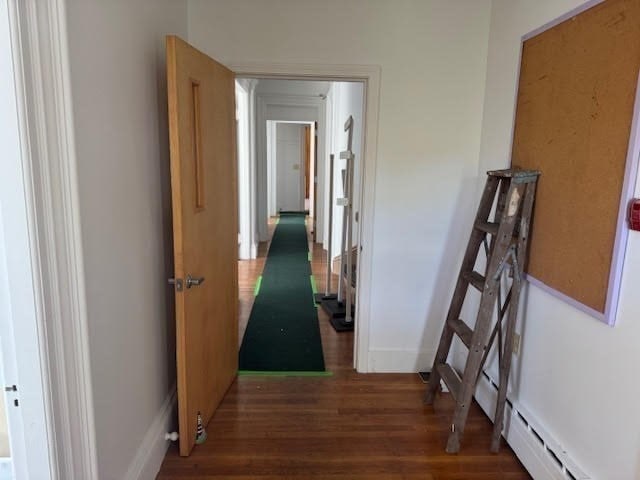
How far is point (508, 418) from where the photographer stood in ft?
7.39

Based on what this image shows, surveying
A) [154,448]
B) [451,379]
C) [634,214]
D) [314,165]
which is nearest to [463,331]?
[451,379]

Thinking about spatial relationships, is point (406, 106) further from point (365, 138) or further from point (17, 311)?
point (17, 311)

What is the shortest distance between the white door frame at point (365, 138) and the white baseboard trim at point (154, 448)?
1.29m

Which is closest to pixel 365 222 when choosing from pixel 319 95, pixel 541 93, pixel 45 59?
pixel 541 93

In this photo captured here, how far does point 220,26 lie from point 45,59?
5.15 feet

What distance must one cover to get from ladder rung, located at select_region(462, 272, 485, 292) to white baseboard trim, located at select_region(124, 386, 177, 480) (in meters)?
1.72

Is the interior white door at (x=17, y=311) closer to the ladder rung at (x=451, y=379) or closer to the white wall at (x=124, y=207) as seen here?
the white wall at (x=124, y=207)

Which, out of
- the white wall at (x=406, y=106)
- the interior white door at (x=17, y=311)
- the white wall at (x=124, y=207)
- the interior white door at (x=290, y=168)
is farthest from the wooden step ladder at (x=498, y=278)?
the interior white door at (x=290, y=168)

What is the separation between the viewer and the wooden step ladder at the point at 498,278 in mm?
2037

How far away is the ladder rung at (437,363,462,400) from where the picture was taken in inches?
89.8

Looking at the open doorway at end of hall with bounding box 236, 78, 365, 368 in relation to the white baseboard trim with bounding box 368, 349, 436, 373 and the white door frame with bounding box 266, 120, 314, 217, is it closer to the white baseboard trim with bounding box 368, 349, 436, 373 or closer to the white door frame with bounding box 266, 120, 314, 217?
the white baseboard trim with bounding box 368, 349, 436, 373

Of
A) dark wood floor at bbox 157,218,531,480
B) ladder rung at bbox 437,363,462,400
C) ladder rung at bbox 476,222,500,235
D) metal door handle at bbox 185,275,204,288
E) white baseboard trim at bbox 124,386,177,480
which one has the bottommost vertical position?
dark wood floor at bbox 157,218,531,480

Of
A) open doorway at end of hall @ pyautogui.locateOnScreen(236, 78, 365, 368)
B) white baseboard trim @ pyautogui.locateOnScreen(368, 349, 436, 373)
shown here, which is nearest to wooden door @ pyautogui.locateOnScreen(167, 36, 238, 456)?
white baseboard trim @ pyautogui.locateOnScreen(368, 349, 436, 373)

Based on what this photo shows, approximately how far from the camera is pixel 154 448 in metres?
1.98
